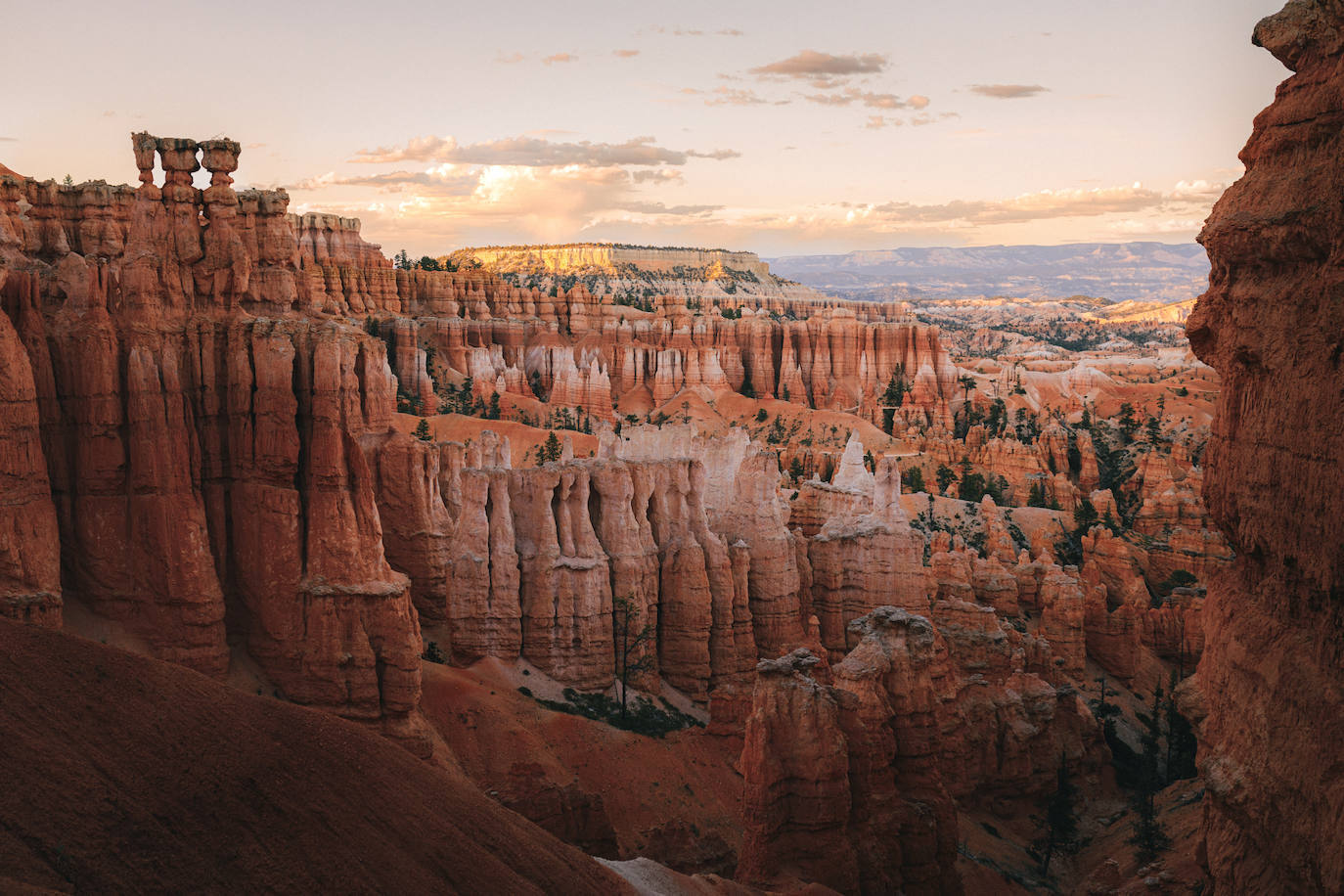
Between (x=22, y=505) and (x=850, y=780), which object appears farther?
Result: (x=850, y=780)

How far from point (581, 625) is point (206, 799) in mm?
18296

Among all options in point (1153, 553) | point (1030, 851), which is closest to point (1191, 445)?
point (1153, 553)

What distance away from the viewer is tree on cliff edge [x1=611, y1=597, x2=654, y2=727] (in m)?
33.0

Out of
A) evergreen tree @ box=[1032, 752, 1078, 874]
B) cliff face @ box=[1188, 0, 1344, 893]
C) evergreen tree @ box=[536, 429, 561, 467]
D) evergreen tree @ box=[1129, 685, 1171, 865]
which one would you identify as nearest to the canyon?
cliff face @ box=[1188, 0, 1344, 893]

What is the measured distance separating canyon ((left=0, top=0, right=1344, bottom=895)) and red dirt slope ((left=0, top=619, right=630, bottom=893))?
5cm

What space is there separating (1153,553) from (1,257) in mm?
47575

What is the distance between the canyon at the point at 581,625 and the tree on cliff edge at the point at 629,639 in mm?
125

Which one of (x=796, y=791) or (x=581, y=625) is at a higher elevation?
(x=796, y=791)

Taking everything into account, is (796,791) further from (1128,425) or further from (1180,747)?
(1128,425)

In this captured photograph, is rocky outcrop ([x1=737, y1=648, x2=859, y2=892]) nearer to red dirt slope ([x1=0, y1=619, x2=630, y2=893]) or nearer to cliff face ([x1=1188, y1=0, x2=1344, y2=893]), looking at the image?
red dirt slope ([x1=0, y1=619, x2=630, y2=893])

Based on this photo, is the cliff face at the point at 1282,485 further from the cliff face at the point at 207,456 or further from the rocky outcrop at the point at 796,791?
the cliff face at the point at 207,456

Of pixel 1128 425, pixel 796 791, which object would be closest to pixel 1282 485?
pixel 796 791

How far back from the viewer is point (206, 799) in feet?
46.8

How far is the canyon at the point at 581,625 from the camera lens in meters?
12.0
